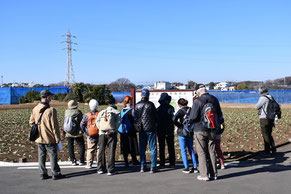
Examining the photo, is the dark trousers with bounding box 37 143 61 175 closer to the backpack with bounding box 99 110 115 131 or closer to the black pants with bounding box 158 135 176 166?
the backpack with bounding box 99 110 115 131

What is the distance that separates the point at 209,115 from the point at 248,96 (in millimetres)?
44401

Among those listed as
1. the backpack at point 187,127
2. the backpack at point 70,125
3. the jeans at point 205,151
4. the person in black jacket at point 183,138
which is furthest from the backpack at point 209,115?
the backpack at point 70,125

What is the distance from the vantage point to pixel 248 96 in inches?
1897

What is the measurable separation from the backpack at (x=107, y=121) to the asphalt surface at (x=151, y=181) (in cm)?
109

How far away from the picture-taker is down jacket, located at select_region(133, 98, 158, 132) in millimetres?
7129

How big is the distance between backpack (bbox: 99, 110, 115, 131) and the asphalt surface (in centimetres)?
109

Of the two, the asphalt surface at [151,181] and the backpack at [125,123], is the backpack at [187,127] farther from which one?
the backpack at [125,123]

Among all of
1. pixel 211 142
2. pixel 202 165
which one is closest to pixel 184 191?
pixel 202 165

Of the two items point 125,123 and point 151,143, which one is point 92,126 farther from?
point 151,143

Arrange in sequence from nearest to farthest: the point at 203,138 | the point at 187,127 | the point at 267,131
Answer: the point at 203,138 → the point at 187,127 → the point at 267,131

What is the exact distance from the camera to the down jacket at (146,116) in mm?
7129

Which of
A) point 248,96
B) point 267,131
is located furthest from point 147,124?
point 248,96

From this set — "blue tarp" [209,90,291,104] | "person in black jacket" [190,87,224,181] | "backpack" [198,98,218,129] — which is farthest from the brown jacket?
"blue tarp" [209,90,291,104]

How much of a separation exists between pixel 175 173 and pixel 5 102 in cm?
4731
